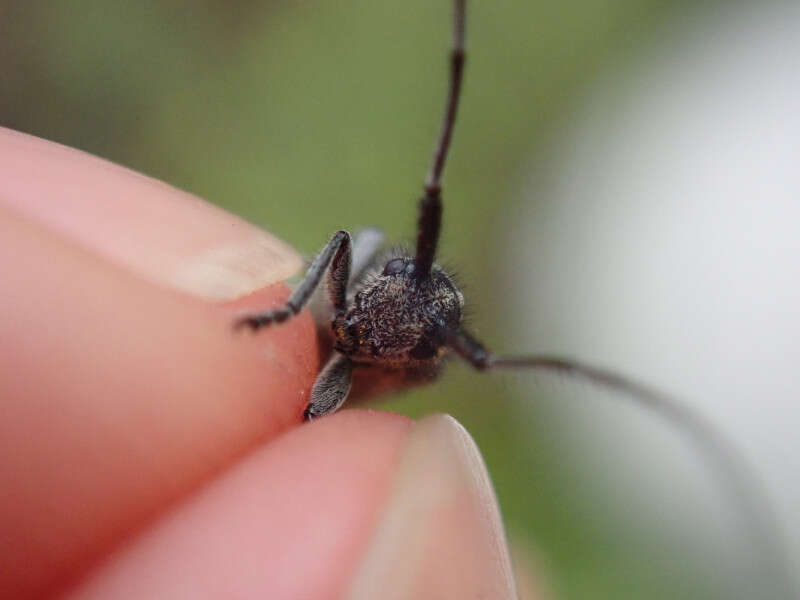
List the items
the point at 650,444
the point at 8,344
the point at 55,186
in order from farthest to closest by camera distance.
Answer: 1. the point at 650,444
2. the point at 55,186
3. the point at 8,344

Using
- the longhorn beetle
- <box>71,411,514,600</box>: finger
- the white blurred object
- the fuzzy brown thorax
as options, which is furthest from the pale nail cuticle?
the white blurred object

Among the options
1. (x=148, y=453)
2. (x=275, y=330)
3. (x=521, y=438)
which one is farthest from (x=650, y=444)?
(x=148, y=453)

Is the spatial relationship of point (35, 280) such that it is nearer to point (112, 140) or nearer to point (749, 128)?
point (112, 140)

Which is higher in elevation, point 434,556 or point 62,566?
point 434,556

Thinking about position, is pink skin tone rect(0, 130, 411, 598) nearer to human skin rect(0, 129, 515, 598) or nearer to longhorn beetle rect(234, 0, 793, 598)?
human skin rect(0, 129, 515, 598)

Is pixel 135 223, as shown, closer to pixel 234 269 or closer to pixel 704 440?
pixel 234 269

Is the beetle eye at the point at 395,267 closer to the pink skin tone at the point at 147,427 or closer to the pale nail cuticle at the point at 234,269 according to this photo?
the pale nail cuticle at the point at 234,269
